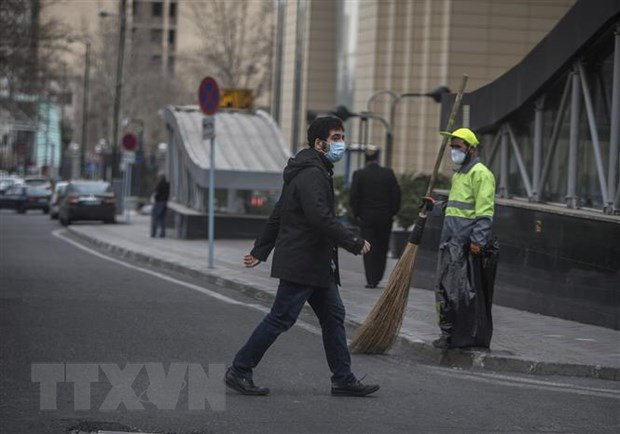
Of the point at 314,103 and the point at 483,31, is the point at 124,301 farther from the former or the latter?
the point at 314,103

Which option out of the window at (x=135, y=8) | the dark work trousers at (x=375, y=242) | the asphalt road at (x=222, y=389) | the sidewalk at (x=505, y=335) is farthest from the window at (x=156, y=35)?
the asphalt road at (x=222, y=389)

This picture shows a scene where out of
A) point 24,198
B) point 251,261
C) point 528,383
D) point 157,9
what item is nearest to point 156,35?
point 157,9

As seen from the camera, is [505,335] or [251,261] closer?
[251,261]

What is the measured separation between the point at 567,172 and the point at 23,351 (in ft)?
23.9

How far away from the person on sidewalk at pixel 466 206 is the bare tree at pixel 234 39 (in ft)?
171

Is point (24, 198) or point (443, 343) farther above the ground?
point (443, 343)

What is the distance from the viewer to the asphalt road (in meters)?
7.94

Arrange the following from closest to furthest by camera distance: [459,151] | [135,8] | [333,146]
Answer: [333,146]
[459,151]
[135,8]

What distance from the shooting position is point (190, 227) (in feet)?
103

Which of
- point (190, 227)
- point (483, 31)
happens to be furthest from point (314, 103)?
point (190, 227)

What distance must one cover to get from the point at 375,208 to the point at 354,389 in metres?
8.37

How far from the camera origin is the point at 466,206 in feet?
36.0

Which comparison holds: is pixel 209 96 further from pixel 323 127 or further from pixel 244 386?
pixel 244 386

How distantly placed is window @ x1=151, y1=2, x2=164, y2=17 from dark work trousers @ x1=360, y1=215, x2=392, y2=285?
4179 inches
